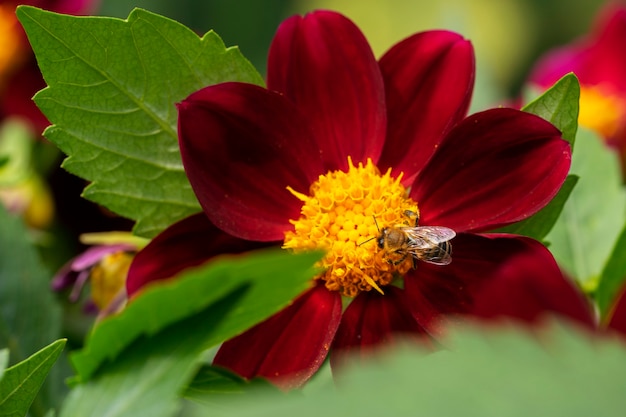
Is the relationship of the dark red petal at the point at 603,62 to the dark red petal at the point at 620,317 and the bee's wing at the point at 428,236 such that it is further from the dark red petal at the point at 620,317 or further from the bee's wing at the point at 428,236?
the dark red petal at the point at 620,317

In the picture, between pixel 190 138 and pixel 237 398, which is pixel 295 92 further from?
pixel 237 398

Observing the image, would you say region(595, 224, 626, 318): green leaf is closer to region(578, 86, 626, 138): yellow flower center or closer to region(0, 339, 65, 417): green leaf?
region(0, 339, 65, 417): green leaf

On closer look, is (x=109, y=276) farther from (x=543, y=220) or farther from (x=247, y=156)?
(x=543, y=220)

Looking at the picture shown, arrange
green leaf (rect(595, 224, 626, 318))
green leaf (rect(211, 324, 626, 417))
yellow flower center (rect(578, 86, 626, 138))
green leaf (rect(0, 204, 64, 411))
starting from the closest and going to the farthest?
1. green leaf (rect(211, 324, 626, 417))
2. green leaf (rect(595, 224, 626, 318))
3. green leaf (rect(0, 204, 64, 411))
4. yellow flower center (rect(578, 86, 626, 138))

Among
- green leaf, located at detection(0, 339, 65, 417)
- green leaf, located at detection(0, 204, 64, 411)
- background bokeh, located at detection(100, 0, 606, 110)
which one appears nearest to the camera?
green leaf, located at detection(0, 339, 65, 417)

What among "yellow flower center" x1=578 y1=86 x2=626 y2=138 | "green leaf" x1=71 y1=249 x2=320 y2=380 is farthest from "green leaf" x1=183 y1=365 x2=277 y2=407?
"yellow flower center" x1=578 y1=86 x2=626 y2=138

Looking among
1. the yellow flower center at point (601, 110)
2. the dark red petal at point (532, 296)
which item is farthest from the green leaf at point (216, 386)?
the yellow flower center at point (601, 110)
